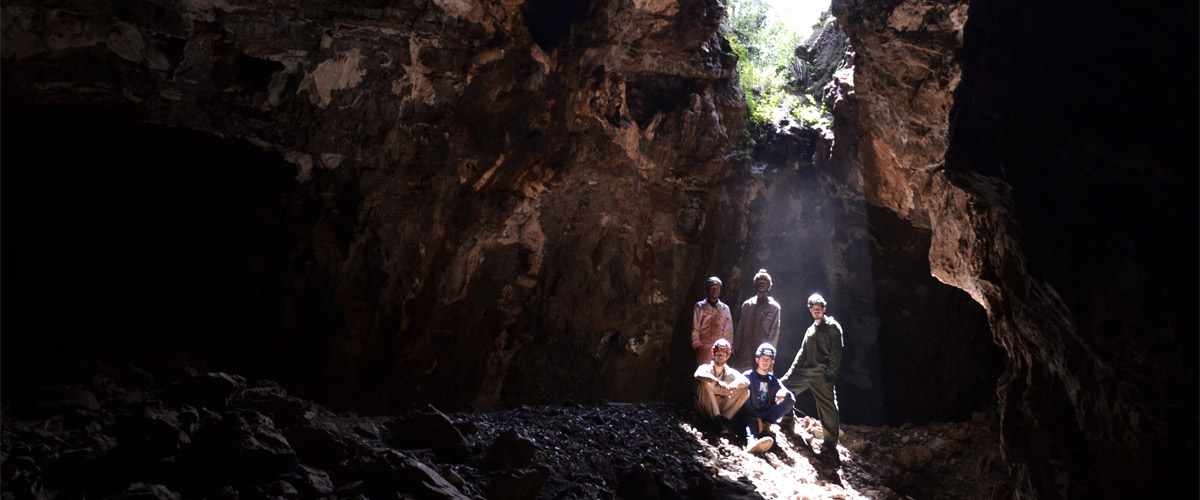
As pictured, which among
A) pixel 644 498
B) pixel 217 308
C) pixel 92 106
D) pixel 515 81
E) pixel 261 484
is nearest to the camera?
pixel 261 484

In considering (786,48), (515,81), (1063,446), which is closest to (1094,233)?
(1063,446)

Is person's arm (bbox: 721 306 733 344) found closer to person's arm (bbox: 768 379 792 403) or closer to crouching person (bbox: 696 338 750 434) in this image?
person's arm (bbox: 768 379 792 403)

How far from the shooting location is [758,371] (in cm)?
691

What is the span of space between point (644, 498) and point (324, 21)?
5.63 meters

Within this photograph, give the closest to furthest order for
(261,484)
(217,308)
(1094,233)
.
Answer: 1. (1094,233)
2. (261,484)
3. (217,308)

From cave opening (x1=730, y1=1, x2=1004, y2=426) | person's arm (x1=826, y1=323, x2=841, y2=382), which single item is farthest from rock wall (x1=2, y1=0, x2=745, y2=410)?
person's arm (x1=826, y1=323, x2=841, y2=382)

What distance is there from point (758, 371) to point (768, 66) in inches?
298

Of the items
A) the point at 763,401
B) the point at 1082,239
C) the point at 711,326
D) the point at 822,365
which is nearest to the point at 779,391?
the point at 763,401

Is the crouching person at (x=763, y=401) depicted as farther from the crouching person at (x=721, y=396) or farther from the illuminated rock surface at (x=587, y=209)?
the illuminated rock surface at (x=587, y=209)

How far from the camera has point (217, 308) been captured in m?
6.75

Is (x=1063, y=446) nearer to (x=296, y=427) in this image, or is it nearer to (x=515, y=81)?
(x=296, y=427)

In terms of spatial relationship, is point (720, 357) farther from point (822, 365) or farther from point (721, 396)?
point (822, 365)

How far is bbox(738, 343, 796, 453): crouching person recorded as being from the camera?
665cm

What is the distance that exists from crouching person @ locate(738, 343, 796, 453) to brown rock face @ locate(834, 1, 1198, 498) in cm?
249
